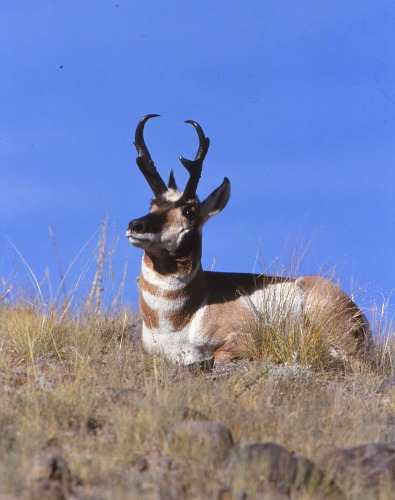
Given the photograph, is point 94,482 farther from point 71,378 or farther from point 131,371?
point 131,371

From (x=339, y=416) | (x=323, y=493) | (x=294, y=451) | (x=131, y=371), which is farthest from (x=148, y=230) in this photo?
(x=323, y=493)

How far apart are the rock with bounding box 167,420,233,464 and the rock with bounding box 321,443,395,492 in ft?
2.16

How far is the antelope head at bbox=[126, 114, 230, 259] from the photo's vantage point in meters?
9.45

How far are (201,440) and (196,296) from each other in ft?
15.5

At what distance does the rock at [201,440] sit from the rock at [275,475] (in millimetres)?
236

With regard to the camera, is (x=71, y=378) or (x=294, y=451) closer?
(x=294, y=451)

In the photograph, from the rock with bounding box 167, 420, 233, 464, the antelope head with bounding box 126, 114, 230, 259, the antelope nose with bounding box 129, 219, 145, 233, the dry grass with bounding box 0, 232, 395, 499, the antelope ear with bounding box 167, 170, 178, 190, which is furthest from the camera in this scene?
the antelope ear with bounding box 167, 170, 178, 190

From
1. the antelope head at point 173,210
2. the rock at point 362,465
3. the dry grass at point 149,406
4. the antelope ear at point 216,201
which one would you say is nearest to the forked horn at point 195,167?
the antelope head at point 173,210

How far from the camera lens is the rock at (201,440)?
5.37 metres

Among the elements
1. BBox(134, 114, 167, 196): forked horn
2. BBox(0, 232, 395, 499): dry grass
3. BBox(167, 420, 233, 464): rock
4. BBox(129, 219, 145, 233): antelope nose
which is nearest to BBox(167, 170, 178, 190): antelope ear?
BBox(134, 114, 167, 196): forked horn

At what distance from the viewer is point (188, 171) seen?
10031mm

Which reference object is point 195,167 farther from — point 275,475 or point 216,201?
point 275,475

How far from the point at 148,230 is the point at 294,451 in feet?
13.4

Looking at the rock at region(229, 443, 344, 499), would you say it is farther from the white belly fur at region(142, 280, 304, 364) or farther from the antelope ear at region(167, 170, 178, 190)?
the antelope ear at region(167, 170, 178, 190)
